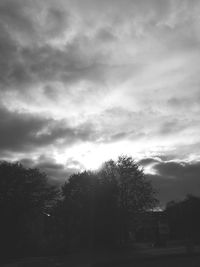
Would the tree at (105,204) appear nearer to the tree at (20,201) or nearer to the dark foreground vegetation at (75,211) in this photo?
the dark foreground vegetation at (75,211)

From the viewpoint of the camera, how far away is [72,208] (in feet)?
218

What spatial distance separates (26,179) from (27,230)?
13024 mm

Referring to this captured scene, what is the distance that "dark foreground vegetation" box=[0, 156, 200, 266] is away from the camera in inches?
2408

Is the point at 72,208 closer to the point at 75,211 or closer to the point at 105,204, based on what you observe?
the point at 75,211

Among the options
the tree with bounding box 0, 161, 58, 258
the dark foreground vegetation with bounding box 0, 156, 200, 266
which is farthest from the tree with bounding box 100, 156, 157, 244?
the tree with bounding box 0, 161, 58, 258

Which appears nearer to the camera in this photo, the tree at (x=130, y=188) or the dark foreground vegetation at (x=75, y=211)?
the dark foreground vegetation at (x=75, y=211)

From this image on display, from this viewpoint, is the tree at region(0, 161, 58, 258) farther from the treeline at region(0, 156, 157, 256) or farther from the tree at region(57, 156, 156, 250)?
the tree at region(57, 156, 156, 250)

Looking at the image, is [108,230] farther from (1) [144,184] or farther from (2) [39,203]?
(2) [39,203]

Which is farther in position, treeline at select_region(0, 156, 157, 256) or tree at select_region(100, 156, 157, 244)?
tree at select_region(100, 156, 157, 244)

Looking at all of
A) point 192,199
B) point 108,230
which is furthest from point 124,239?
point 192,199

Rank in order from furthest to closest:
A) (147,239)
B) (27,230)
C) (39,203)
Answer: (147,239) → (39,203) → (27,230)

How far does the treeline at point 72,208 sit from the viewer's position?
201 feet

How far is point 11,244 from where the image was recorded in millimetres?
67875

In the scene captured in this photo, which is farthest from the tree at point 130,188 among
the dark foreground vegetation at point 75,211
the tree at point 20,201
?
the tree at point 20,201
